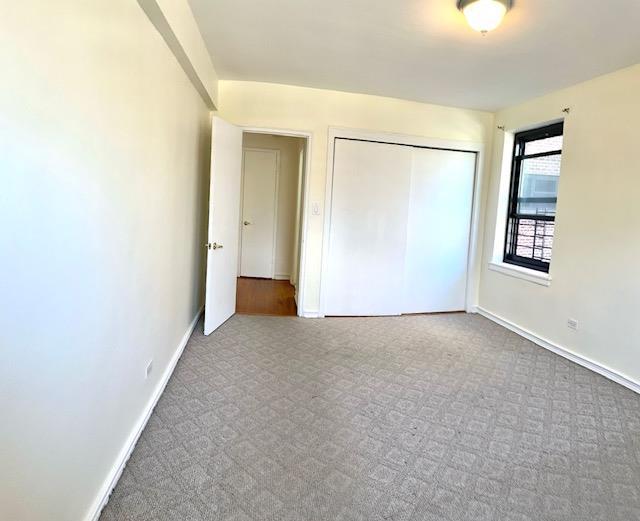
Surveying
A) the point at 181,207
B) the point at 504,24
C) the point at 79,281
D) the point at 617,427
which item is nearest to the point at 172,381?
the point at 181,207

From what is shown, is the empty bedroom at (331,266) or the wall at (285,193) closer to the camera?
the empty bedroom at (331,266)

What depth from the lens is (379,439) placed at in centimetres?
214

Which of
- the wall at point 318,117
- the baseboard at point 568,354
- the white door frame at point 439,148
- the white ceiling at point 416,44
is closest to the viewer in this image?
the white ceiling at point 416,44

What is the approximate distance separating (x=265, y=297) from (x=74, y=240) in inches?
157

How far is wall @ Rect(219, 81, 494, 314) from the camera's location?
402cm

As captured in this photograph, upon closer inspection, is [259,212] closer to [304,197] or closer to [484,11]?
[304,197]

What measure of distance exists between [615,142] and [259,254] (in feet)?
16.0

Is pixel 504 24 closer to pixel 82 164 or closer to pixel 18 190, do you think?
pixel 82 164

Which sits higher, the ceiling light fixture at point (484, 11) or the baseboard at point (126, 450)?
the ceiling light fixture at point (484, 11)

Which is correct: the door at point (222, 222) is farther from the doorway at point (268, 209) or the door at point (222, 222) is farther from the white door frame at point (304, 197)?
the doorway at point (268, 209)

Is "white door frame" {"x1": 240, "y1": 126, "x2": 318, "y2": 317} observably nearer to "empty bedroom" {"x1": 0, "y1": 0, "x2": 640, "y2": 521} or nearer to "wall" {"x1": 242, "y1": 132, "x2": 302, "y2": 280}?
"empty bedroom" {"x1": 0, "y1": 0, "x2": 640, "y2": 521}

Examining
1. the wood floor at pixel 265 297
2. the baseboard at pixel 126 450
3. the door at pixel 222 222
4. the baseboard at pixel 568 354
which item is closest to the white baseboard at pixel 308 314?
the wood floor at pixel 265 297

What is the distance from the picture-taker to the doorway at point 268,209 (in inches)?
250

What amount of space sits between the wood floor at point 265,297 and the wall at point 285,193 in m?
0.38
